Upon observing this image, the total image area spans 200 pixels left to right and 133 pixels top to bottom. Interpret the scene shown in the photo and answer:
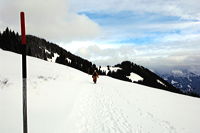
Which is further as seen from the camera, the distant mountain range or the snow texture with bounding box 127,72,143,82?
the snow texture with bounding box 127,72,143,82

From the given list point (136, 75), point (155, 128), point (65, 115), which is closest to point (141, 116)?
point (155, 128)

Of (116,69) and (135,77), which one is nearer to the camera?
(135,77)

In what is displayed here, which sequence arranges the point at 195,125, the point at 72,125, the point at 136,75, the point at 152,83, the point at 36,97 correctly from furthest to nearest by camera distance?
the point at 136,75 → the point at 152,83 → the point at 36,97 → the point at 195,125 → the point at 72,125

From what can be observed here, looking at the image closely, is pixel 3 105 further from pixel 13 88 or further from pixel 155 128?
pixel 155 128

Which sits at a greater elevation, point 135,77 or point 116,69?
point 116,69

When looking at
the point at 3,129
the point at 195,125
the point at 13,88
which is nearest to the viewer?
the point at 3,129

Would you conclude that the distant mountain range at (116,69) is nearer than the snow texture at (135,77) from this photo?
Yes

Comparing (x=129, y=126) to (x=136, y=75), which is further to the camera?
(x=136, y=75)

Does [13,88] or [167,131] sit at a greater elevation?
[13,88]

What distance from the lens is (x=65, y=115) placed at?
882 cm

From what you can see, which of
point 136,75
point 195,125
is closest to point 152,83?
point 136,75

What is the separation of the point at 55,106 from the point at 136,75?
155 metres

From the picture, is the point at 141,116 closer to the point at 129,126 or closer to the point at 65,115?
the point at 129,126

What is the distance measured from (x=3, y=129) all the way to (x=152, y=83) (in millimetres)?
149122
